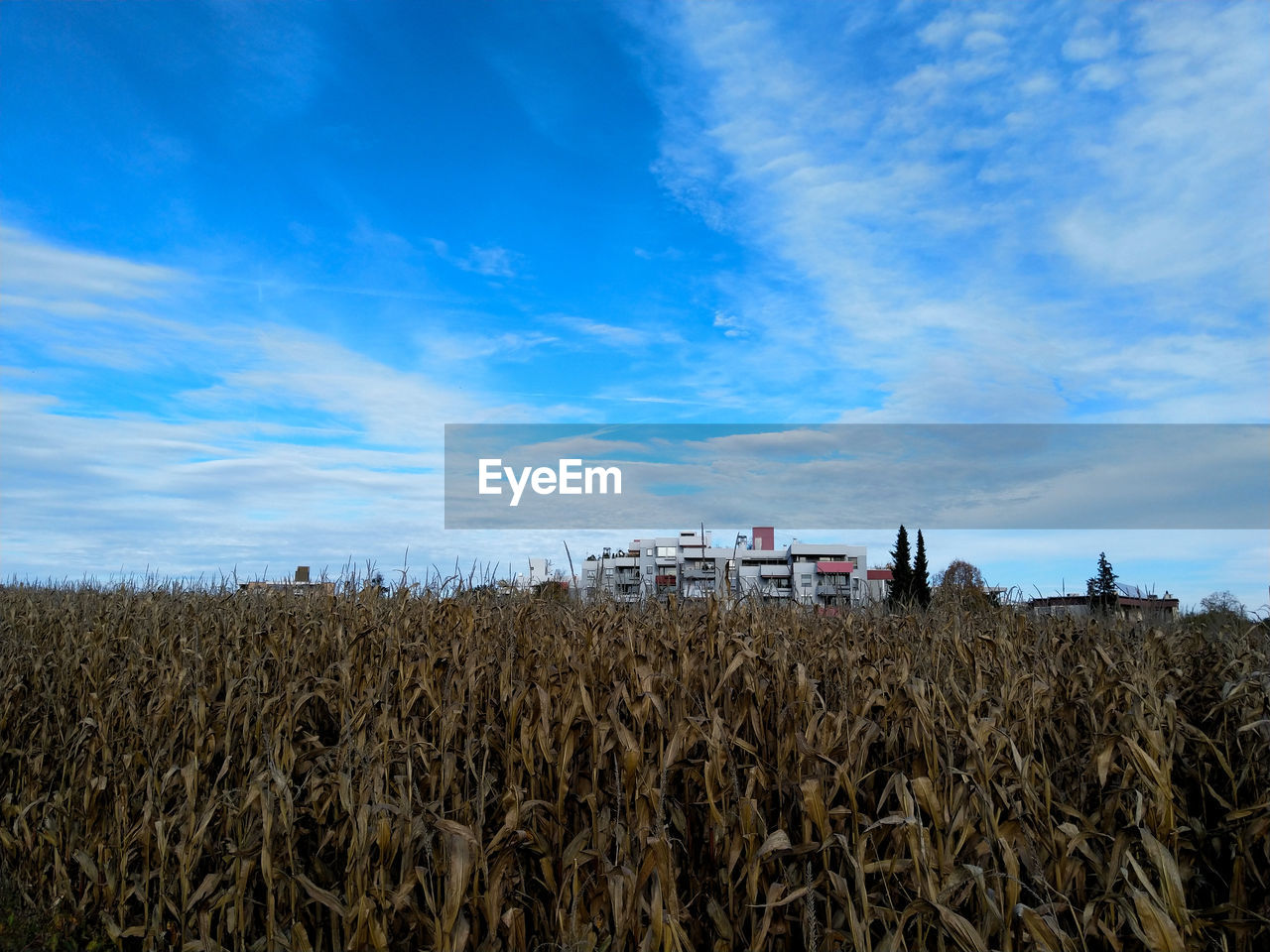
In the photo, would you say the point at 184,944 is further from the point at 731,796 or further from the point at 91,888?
the point at 731,796

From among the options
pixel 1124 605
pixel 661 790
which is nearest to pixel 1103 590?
pixel 1124 605

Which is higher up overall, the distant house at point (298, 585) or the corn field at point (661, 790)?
the distant house at point (298, 585)

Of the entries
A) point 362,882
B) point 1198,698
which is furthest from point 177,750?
point 1198,698

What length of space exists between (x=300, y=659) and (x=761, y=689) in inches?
133

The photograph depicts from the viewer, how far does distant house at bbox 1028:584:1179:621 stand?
755 centimetres

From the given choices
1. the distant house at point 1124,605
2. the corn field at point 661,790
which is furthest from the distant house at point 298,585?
the distant house at point 1124,605

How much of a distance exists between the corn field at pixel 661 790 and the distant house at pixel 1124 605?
1.32m

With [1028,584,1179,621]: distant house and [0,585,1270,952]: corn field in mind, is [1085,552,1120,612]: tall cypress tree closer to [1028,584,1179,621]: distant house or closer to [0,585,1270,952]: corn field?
[1028,584,1179,621]: distant house

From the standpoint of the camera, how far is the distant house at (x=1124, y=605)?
7.55 metres

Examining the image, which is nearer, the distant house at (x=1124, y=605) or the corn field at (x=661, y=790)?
the corn field at (x=661, y=790)

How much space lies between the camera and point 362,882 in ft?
9.00

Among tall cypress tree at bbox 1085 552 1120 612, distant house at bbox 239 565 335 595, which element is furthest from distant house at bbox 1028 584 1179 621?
distant house at bbox 239 565 335 595

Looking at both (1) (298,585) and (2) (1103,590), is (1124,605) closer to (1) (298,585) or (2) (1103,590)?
(2) (1103,590)

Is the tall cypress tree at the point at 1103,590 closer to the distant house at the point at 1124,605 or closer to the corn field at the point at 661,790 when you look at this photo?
the distant house at the point at 1124,605
